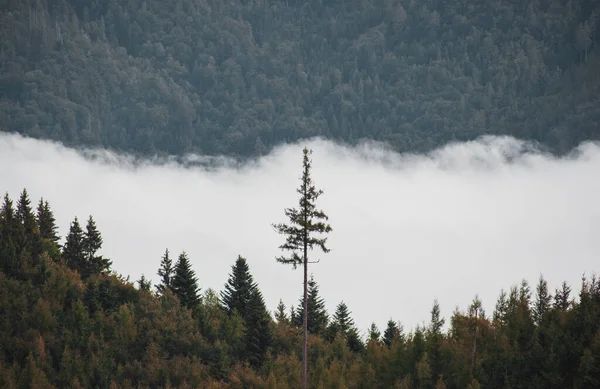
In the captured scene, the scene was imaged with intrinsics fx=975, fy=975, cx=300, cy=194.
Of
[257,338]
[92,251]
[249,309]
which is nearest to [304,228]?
[257,338]

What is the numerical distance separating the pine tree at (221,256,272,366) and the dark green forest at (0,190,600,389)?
0.12m

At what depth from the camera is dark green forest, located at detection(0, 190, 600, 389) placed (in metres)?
79.8

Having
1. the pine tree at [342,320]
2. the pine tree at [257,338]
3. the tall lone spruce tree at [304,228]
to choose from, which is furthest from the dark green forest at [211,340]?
the tall lone spruce tree at [304,228]

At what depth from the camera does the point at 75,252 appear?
103 metres

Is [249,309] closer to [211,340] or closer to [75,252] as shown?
[211,340]

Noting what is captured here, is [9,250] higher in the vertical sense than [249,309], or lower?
higher

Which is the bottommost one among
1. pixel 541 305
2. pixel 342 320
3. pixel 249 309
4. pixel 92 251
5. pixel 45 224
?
pixel 249 309

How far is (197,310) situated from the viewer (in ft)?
330

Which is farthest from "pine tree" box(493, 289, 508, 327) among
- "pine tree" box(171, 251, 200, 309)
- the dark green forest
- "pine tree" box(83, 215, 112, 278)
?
"pine tree" box(83, 215, 112, 278)

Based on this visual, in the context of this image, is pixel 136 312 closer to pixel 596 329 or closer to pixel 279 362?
pixel 279 362

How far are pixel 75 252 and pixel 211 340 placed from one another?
19.0m

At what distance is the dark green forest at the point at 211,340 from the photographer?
79750 mm

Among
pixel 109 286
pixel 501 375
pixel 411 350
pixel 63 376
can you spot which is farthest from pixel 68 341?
pixel 501 375

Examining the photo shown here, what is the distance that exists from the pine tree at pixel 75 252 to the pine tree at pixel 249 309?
15.5 metres
